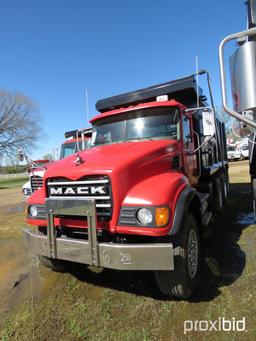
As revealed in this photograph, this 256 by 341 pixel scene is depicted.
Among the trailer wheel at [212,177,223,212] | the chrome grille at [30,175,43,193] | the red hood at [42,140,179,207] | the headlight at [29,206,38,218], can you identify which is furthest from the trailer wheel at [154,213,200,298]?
the chrome grille at [30,175,43,193]

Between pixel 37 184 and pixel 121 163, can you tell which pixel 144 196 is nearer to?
pixel 121 163

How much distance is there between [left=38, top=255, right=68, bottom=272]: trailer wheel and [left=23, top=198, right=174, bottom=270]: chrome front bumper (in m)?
0.60

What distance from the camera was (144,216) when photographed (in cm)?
320

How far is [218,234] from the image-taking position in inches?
233

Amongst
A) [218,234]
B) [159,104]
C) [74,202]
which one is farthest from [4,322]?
[218,234]

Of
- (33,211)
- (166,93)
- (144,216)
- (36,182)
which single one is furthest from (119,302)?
(36,182)

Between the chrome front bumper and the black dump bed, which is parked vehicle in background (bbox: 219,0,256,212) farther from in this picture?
the black dump bed

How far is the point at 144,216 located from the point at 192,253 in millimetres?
1030

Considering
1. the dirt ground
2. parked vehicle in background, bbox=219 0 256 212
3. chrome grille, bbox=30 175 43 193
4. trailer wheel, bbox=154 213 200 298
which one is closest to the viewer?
parked vehicle in background, bbox=219 0 256 212

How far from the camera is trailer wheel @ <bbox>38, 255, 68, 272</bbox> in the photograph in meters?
4.32

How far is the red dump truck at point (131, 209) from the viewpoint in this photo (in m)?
3.15

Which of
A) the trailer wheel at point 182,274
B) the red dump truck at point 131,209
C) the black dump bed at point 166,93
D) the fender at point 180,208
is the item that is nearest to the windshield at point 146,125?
the red dump truck at point 131,209

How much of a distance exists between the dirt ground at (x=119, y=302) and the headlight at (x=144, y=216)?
1.05 m

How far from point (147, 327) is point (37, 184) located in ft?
21.2
